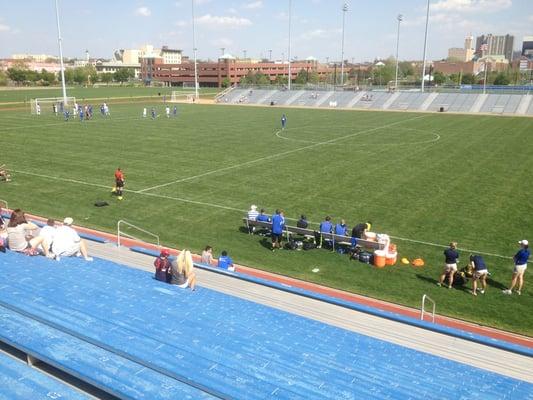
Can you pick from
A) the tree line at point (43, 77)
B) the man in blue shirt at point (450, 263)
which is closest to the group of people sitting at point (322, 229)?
the man in blue shirt at point (450, 263)

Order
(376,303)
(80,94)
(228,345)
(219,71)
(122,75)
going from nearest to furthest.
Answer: (228,345) < (376,303) < (80,94) < (219,71) < (122,75)

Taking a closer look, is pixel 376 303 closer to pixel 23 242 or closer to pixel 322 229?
pixel 322 229

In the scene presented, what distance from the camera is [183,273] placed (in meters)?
11.8

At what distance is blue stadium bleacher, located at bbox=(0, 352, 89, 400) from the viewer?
6512 millimetres

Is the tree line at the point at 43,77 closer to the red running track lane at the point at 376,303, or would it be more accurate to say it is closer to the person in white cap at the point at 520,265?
the red running track lane at the point at 376,303

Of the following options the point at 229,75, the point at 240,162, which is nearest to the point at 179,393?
the point at 240,162

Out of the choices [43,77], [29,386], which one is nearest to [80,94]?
[43,77]

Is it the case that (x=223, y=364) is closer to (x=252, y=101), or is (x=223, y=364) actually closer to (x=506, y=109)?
(x=506, y=109)

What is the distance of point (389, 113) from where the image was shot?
64125mm

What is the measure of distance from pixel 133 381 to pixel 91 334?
201 cm

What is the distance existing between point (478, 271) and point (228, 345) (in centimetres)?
804

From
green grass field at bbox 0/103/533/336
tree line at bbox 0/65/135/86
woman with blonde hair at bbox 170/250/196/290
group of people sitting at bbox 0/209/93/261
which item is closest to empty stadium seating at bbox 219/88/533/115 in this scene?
green grass field at bbox 0/103/533/336

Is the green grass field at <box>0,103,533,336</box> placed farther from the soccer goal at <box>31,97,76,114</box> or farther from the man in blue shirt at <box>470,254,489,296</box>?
the soccer goal at <box>31,97,76,114</box>

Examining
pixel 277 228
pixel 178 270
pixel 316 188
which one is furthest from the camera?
pixel 316 188
